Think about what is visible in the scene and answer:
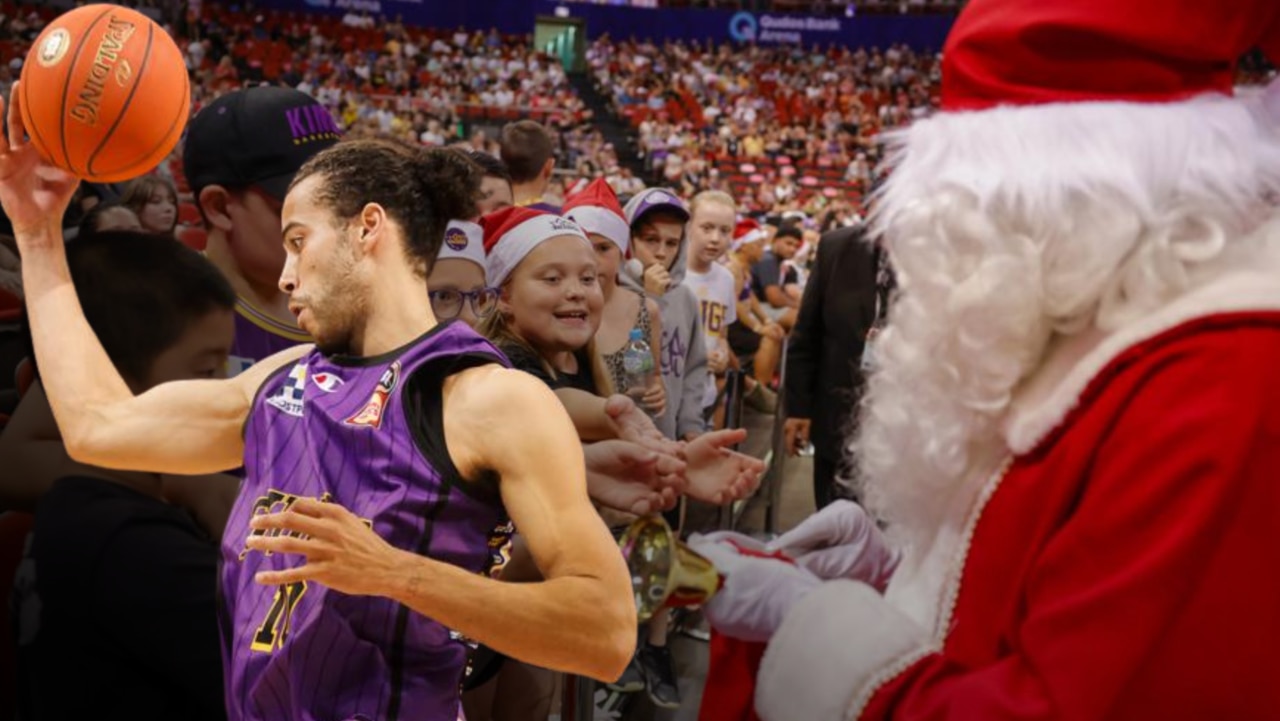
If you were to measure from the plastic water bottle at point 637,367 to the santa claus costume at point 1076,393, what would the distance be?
82.5 inches

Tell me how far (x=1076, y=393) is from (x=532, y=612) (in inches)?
28.2

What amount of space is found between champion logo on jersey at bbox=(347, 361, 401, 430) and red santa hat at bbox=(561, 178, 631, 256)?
2.09 metres

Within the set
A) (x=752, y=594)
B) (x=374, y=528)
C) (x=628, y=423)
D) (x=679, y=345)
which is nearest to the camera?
(x=752, y=594)

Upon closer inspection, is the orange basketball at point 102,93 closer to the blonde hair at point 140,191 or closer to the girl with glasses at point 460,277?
the girl with glasses at point 460,277

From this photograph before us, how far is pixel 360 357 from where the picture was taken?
60.1 inches

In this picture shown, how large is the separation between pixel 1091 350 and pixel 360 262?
1.04m

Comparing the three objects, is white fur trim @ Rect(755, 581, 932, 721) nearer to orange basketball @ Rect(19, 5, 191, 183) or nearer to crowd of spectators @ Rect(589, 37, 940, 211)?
orange basketball @ Rect(19, 5, 191, 183)

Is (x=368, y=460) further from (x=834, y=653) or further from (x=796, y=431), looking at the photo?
(x=796, y=431)

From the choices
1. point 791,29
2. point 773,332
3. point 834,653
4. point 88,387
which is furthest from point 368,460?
point 791,29

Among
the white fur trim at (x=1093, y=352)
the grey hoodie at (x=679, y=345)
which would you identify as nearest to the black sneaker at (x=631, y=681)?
the grey hoodie at (x=679, y=345)

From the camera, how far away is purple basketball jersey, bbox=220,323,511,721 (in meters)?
1.39

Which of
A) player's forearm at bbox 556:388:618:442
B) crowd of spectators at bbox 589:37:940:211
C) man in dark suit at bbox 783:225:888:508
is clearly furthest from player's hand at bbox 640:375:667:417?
crowd of spectators at bbox 589:37:940:211

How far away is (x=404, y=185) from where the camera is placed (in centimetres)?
159

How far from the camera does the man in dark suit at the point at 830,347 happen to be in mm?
3676
